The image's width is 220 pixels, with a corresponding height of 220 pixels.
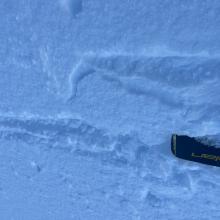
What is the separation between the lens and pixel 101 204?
0.80 metres

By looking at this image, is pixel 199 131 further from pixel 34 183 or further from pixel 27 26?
pixel 34 183

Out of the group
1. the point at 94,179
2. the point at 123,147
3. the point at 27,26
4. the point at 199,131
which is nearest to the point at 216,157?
the point at 199,131

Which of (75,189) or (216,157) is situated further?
(75,189)

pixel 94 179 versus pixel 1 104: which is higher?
pixel 1 104

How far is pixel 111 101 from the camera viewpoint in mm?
628

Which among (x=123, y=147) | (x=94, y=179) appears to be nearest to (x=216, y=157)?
(x=123, y=147)

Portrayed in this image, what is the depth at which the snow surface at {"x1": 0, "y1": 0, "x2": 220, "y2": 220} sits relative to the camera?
53cm

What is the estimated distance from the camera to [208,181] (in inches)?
25.0

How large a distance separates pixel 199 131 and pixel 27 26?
0.34 meters

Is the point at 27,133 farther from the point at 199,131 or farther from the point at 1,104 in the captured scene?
the point at 199,131

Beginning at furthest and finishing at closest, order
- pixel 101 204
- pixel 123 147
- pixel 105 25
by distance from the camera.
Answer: pixel 101 204
pixel 123 147
pixel 105 25

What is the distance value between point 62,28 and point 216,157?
331mm

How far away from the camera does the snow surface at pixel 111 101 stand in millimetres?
527

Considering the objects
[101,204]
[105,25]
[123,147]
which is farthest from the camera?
[101,204]
